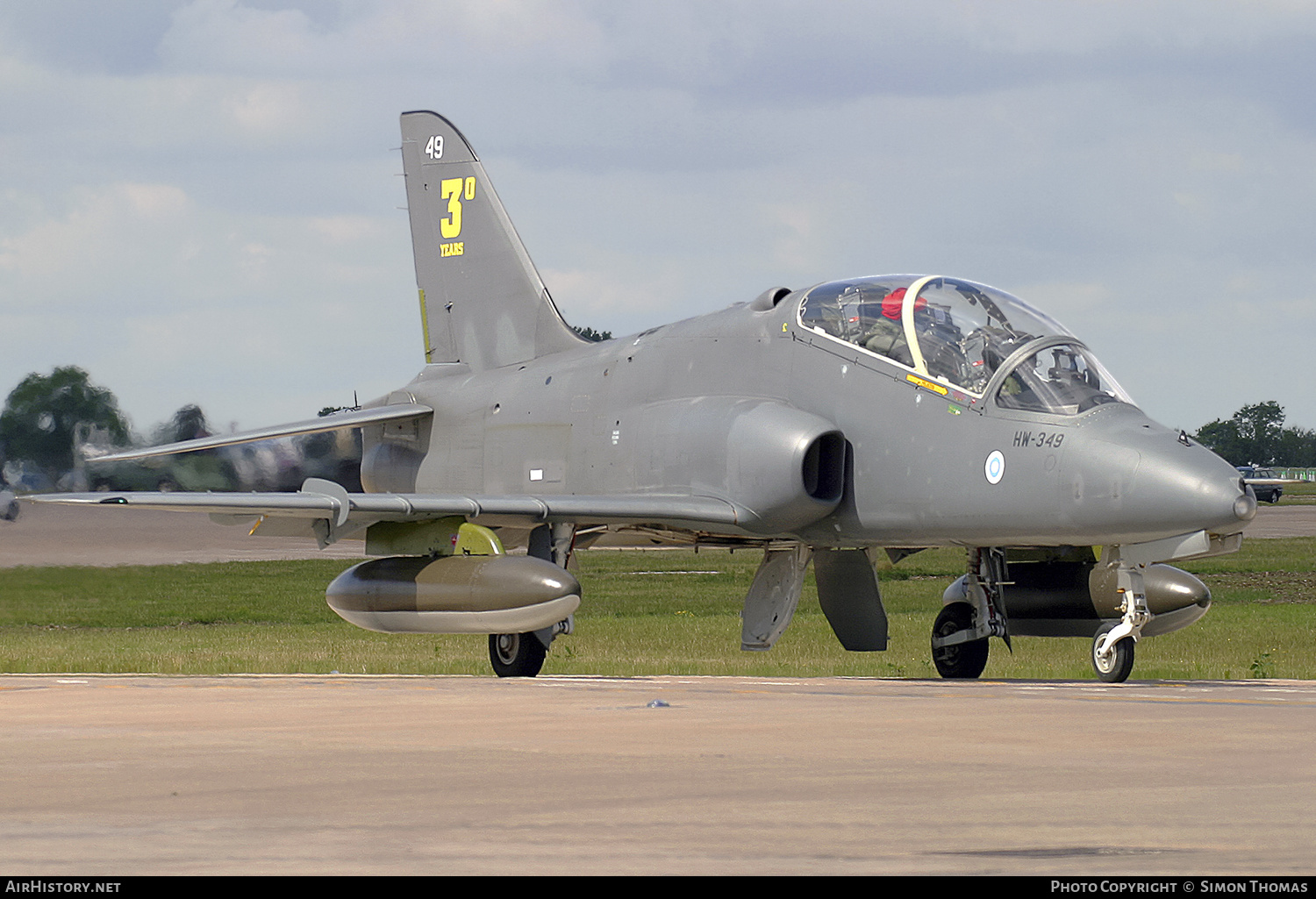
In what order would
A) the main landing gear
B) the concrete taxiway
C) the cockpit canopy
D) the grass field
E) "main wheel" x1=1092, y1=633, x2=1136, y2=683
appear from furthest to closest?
the grass field
the main landing gear
the cockpit canopy
"main wheel" x1=1092, y1=633, x2=1136, y2=683
the concrete taxiway

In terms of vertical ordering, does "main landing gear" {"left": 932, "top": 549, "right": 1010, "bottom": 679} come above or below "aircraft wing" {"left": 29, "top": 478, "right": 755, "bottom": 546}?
below

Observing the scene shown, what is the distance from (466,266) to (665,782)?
1530 cm

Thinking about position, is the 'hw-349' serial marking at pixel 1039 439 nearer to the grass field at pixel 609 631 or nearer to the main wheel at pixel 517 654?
the grass field at pixel 609 631

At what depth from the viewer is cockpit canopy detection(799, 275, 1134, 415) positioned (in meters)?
14.5

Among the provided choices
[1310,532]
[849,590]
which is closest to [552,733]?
[849,590]

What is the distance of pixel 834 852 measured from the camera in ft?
19.0

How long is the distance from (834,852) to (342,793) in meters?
2.37

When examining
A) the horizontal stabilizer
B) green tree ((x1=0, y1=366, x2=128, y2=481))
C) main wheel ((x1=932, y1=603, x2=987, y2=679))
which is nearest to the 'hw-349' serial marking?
main wheel ((x1=932, y1=603, x2=987, y2=679))

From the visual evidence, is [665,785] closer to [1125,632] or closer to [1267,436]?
[1125,632]

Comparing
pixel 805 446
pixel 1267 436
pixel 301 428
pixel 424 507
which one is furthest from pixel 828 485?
pixel 1267 436

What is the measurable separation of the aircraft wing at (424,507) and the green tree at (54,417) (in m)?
5.55

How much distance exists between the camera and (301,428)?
20.6 metres

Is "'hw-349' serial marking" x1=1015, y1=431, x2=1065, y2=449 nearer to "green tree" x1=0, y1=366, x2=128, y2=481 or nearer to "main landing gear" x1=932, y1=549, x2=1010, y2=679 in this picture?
"main landing gear" x1=932, y1=549, x2=1010, y2=679

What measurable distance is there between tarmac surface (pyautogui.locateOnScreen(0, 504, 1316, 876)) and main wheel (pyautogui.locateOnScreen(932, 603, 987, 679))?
11.6ft
